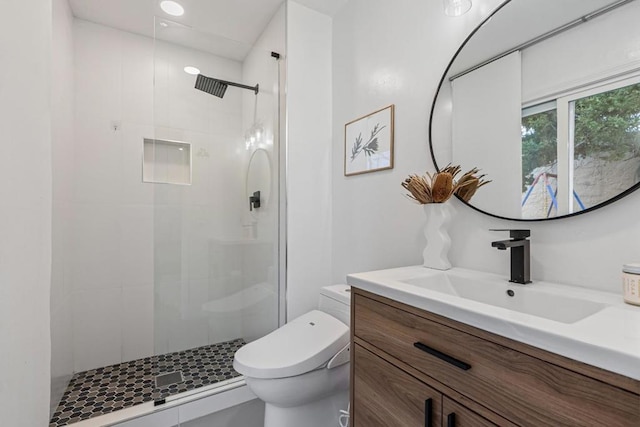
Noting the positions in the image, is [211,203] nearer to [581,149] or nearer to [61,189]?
[61,189]

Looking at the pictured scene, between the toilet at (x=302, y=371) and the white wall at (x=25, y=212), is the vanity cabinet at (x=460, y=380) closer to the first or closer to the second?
the toilet at (x=302, y=371)

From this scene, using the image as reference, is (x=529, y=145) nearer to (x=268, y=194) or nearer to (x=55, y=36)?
(x=268, y=194)

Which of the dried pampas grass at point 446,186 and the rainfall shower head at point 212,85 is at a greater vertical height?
the rainfall shower head at point 212,85

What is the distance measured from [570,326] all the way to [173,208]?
1837 millimetres

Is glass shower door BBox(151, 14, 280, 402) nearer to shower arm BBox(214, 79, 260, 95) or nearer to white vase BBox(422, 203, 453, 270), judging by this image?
shower arm BBox(214, 79, 260, 95)

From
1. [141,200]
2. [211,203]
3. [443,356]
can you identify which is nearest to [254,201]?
[211,203]

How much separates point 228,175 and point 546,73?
5.53 ft

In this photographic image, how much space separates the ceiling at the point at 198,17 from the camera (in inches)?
70.3

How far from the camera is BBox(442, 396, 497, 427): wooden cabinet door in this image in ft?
1.94

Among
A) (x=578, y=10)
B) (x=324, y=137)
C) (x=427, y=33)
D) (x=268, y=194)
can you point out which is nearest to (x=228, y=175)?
(x=268, y=194)

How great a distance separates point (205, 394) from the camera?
154 centimetres

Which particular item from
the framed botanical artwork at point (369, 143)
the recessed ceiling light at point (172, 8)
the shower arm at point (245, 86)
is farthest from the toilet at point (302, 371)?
the recessed ceiling light at point (172, 8)

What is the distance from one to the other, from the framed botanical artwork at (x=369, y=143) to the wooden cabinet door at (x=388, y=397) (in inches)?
38.6

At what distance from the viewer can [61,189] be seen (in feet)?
5.71
